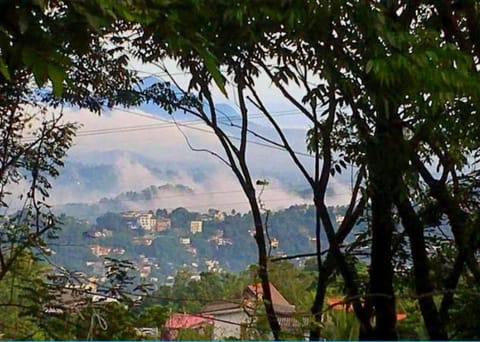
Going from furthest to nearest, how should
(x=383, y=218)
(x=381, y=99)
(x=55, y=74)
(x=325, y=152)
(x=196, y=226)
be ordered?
(x=196, y=226) < (x=325, y=152) < (x=383, y=218) < (x=381, y=99) < (x=55, y=74)

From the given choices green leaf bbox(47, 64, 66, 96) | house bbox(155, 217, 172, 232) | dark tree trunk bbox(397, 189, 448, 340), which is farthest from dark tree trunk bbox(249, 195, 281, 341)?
green leaf bbox(47, 64, 66, 96)

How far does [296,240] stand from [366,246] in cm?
25

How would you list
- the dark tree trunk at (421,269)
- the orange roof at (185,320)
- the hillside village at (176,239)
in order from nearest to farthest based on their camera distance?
the orange roof at (185,320) → the dark tree trunk at (421,269) → the hillside village at (176,239)

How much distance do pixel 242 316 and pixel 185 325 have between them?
0.15 metres

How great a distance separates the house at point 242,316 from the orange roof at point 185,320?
23mm

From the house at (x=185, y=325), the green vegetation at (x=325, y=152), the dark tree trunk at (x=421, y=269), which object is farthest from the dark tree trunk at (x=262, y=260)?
the dark tree trunk at (x=421, y=269)

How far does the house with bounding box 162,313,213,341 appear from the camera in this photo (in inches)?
66.3

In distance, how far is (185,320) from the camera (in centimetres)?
173

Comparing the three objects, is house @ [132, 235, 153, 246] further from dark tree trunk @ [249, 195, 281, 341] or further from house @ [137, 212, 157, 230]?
dark tree trunk @ [249, 195, 281, 341]

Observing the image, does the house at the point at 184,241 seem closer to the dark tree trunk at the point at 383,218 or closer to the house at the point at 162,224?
the house at the point at 162,224

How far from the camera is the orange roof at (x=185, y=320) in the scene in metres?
1.71

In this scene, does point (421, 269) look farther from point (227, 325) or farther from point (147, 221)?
point (147, 221)

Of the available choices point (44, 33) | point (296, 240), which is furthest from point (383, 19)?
point (296, 240)

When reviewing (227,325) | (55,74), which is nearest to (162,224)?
(227,325)
